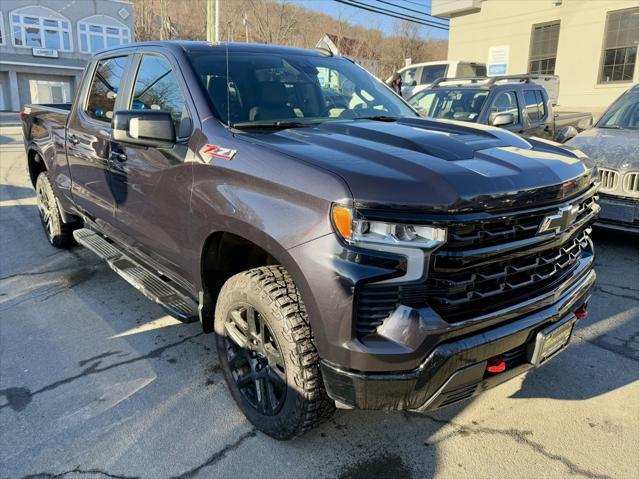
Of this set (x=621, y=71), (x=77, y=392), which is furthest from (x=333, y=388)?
(x=621, y=71)

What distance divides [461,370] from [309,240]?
2.65 ft

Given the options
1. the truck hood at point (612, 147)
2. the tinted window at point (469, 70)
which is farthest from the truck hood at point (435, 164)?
the tinted window at point (469, 70)

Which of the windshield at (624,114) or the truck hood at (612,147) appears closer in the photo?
the truck hood at (612,147)

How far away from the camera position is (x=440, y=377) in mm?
2062

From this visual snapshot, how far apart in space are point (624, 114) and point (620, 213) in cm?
214

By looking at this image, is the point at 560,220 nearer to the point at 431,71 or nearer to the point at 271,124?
the point at 271,124

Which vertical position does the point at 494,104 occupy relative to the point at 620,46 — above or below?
below

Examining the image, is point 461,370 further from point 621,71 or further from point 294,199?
point 621,71

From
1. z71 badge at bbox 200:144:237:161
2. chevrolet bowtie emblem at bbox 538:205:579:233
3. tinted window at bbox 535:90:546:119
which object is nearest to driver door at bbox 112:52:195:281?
z71 badge at bbox 200:144:237:161

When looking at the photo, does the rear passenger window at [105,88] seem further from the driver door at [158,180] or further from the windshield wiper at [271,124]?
the windshield wiper at [271,124]

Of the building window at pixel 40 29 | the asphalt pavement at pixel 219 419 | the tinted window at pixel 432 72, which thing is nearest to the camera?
the asphalt pavement at pixel 219 419

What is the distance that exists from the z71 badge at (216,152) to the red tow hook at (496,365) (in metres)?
1.53

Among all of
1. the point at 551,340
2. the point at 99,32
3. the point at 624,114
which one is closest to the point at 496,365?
the point at 551,340

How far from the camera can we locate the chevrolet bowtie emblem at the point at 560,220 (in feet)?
7.55
